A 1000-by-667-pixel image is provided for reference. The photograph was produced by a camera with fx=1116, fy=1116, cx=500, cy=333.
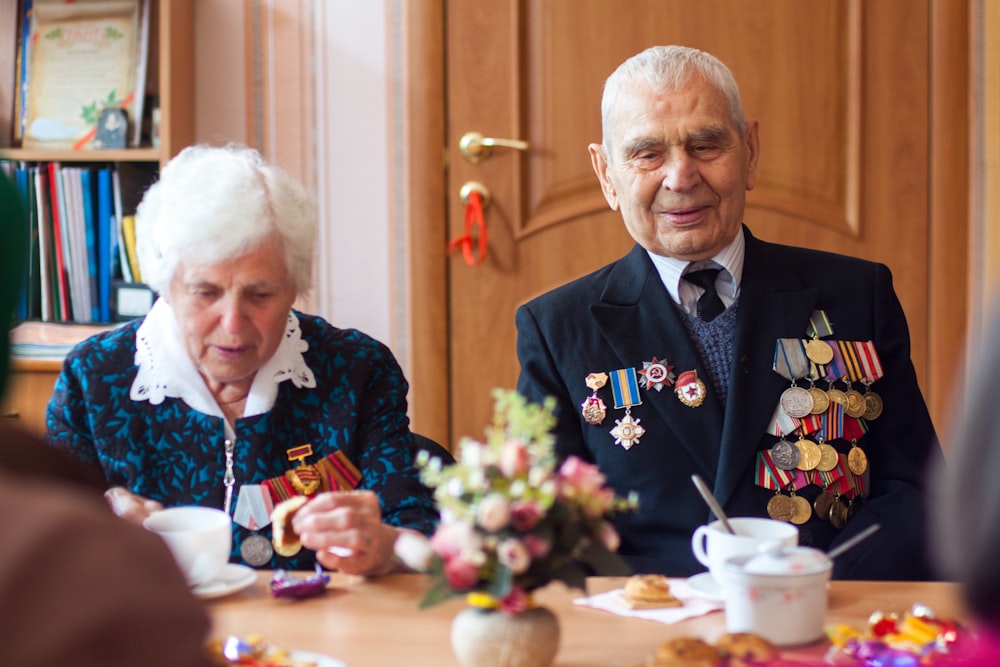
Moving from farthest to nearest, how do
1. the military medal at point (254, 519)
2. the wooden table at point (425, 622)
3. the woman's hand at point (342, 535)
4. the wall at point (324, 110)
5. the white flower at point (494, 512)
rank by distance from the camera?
the wall at point (324, 110), the military medal at point (254, 519), the woman's hand at point (342, 535), the wooden table at point (425, 622), the white flower at point (494, 512)

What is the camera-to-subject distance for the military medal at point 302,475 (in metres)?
1.72

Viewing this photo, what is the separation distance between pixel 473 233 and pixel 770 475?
1.44 metres

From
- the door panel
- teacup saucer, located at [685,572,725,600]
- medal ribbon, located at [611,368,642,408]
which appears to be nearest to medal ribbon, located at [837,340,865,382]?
medal ribbon, located at [611,368,642,408]

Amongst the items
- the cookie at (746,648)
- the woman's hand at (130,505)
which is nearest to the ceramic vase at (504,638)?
the cookie at (746,648)

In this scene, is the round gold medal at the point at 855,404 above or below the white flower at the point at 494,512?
below

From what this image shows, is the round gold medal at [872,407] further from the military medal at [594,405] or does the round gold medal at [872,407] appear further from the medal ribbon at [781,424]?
the military medal at [594,405]

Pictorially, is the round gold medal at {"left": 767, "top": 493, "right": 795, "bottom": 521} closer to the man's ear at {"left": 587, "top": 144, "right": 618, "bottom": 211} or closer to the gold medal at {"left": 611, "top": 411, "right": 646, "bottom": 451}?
the gold medal at {"left": 611, "top": 411, "right": 646, "bottom": 451}

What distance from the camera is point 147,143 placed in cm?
295

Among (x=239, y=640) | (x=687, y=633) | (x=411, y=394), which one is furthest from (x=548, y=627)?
(x=411, y=394)

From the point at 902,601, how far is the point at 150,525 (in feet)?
2.95

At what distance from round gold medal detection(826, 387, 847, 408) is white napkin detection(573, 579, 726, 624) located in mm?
545

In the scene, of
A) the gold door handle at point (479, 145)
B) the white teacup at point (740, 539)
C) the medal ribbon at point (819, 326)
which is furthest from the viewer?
the gold door handle at point (479, 145)

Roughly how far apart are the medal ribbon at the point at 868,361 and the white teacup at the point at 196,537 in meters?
1.05

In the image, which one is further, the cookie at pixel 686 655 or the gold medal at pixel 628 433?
the gold medal at pixel 628 433
